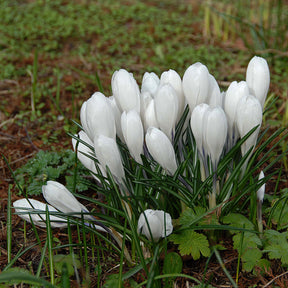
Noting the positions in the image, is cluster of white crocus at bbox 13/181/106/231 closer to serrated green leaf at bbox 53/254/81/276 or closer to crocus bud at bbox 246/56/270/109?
serrated green leaf at bbox 53/254/81/276

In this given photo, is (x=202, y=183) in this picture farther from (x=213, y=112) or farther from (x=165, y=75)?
(x=165, y=75)

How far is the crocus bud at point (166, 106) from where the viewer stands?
1.60 meters

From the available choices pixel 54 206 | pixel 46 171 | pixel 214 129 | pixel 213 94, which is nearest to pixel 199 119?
pixel 214 129

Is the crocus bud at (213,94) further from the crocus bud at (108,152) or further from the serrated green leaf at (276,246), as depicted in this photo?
the serrated green leaf at (276,246)

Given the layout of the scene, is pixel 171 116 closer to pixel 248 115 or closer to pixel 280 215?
pixel 248 115

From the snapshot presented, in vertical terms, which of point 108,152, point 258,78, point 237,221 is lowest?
point 237,221

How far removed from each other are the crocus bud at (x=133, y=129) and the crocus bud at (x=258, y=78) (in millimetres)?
520

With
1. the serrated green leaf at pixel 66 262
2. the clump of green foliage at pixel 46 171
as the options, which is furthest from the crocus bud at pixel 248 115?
the clump of green foliage at pixel 46 171

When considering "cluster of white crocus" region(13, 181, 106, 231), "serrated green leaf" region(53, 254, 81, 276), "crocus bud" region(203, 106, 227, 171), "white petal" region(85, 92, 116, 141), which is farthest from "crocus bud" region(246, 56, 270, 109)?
"serrated green leaf" region(53, 254, 81, 276)

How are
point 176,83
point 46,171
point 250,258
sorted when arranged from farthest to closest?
point 46,171
point 176,83
point 250,258

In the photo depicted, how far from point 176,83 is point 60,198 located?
66cm

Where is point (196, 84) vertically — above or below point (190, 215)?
above

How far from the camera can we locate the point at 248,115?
5.28 ft

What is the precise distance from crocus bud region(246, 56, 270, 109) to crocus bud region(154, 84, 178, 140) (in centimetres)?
35
